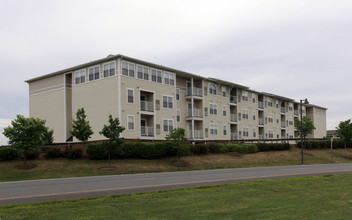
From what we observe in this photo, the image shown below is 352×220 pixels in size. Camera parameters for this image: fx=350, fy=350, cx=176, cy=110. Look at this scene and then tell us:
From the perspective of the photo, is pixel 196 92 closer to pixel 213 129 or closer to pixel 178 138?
pixel 213 129

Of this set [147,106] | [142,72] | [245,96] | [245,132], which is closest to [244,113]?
[245,96]

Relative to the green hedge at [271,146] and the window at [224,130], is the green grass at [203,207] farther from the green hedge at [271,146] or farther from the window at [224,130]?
the window at [224,130]

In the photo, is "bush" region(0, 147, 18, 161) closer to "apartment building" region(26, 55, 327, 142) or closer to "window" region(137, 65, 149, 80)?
"apartment building" region(26, 55, 327, 142)

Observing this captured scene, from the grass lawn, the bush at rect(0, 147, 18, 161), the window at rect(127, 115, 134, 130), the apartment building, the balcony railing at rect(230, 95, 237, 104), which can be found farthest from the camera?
the balcony railing at rect(230, 95, 237, 104)

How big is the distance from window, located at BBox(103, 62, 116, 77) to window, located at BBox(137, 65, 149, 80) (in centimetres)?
294

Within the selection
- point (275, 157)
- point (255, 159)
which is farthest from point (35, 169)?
point (275, 157)

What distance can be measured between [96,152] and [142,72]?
12.2m

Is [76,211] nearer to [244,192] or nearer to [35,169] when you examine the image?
[244,192]

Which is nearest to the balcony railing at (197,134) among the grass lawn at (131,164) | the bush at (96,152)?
the grass lawn at (131,164)

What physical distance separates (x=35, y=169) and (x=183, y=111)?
2337 cm

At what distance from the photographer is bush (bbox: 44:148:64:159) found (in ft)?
97.5

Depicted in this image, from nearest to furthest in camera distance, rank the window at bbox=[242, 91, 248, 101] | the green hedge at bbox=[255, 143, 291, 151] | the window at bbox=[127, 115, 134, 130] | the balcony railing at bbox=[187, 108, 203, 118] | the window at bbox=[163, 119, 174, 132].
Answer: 1. the window at bbox=[127, 115, 134, 130]
2. the window at bbox=[163, 119, 174, 132]
3. the green hedge at bbox=[255, 143, 291, 151]
4. the balcony railing at bbox=[187, 108, 203, 118]
5. the window at bbox=[242, 91, 248, 101]

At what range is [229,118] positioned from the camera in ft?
175

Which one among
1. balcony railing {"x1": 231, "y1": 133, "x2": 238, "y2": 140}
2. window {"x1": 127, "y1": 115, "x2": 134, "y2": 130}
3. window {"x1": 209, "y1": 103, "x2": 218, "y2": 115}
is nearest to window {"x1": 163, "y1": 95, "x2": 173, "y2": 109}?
window {"x1": 127, "y1": 115, "x2": 134, "y2": 130}
